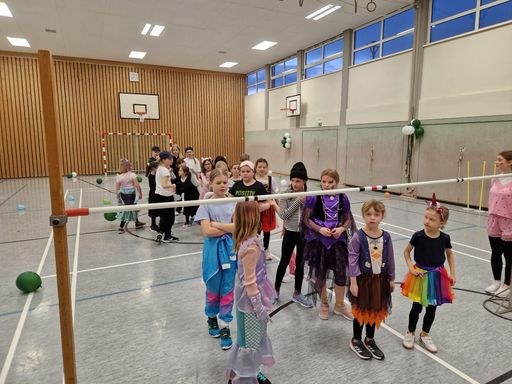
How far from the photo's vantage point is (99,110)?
15.5 metres

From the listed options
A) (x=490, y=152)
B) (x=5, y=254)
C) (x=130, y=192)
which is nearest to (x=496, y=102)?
(x=490, y=152)

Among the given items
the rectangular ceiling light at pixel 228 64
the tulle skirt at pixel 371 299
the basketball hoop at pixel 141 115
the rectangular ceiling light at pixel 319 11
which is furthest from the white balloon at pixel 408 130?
the basketball hoop at pixel 141 115

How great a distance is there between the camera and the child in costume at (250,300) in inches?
80.1

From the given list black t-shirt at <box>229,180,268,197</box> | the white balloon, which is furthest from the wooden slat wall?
black t-shirt at <box>229,180,268,197</box>

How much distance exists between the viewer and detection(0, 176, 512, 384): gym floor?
2.33 meters

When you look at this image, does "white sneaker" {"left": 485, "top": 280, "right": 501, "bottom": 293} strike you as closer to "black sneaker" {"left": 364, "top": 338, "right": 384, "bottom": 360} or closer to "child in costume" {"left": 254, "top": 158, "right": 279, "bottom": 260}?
"black sneaker" {"left": 364, "top": 338, "right": 384, "bottom": 360}

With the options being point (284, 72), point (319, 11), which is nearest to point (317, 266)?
point (319, 11)

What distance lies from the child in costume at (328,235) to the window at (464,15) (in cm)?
732

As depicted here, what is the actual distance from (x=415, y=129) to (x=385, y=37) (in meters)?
3.32

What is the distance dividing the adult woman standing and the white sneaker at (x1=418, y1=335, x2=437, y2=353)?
1458mm

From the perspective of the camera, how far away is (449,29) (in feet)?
27.3

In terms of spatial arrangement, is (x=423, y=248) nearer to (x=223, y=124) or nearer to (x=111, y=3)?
(x=111, y=3)

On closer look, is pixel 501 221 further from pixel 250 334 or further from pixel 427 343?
pixel 250 334

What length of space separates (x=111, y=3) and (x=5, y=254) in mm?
7191
